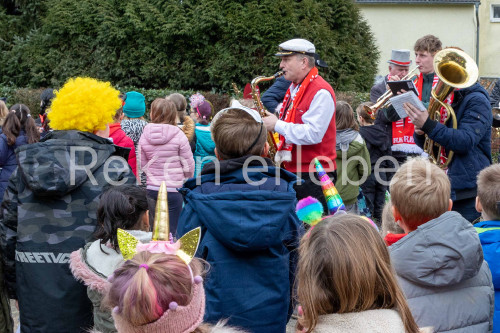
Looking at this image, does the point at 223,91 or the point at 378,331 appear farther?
the point at 223,91

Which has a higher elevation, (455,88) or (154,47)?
(154,47)

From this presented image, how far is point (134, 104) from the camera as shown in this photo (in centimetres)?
802

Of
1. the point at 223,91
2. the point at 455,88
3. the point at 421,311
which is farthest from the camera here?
the point at 223,91

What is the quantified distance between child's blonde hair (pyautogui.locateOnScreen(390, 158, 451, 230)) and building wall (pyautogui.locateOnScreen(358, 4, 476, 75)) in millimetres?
25369

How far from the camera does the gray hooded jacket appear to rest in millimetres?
2799

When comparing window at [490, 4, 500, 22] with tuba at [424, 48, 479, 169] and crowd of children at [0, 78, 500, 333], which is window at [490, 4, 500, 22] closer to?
tuba at [424, 48, 479, 169]

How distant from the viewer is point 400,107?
17.6 feet

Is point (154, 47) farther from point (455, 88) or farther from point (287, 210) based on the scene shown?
point (287, 210)

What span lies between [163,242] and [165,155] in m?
5.00

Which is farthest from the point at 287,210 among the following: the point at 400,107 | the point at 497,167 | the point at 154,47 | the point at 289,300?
the point at 154,47

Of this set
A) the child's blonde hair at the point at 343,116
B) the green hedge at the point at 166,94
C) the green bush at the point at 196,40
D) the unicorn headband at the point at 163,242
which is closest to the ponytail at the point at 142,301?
the unicorn headband at the point at 163,242

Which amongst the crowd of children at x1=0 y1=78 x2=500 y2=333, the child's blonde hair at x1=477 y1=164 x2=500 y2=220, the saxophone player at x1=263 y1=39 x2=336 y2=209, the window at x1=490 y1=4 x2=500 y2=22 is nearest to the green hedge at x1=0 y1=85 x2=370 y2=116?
the saxophone player at x1=263 y1=39 x2=336 y2=209

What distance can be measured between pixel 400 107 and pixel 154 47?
9.41m

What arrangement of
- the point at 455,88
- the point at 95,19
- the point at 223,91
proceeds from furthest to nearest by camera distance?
the point at 95,19 < the point at 223,91 < the point at 455,88
